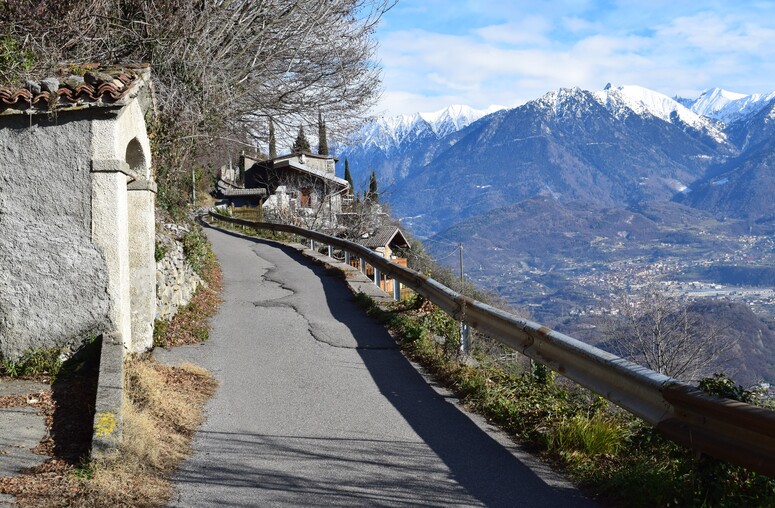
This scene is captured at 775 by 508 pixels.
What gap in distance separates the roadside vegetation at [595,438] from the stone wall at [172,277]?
398cm

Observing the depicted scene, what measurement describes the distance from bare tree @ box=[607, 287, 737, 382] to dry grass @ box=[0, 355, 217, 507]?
51.7ft

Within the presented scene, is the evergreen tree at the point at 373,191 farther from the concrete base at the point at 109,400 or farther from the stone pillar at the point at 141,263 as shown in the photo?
the concrete base at the point at 109,400

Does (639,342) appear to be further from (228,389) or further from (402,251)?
(402,251)

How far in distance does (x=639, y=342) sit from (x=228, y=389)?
16244 millimetres

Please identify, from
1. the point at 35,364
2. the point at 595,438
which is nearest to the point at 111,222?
the point at 35,364

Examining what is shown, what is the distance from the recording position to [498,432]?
21.6ft

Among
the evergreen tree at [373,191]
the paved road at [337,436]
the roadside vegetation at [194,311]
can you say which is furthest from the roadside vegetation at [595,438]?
the evergreen tree at [373,191]

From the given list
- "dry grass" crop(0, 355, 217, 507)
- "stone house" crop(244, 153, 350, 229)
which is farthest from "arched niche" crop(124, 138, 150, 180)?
"stone house" crop(244, 153, 350, 229)

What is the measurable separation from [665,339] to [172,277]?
609 inches

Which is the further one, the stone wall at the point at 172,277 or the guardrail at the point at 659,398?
the stone wall at the point at 172,277

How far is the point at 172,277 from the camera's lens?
1168 centimetres

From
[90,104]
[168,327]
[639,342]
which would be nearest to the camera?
[90,104]

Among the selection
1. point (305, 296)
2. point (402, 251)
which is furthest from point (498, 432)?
point (402, 251)

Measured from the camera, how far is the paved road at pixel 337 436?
515 centimetres
